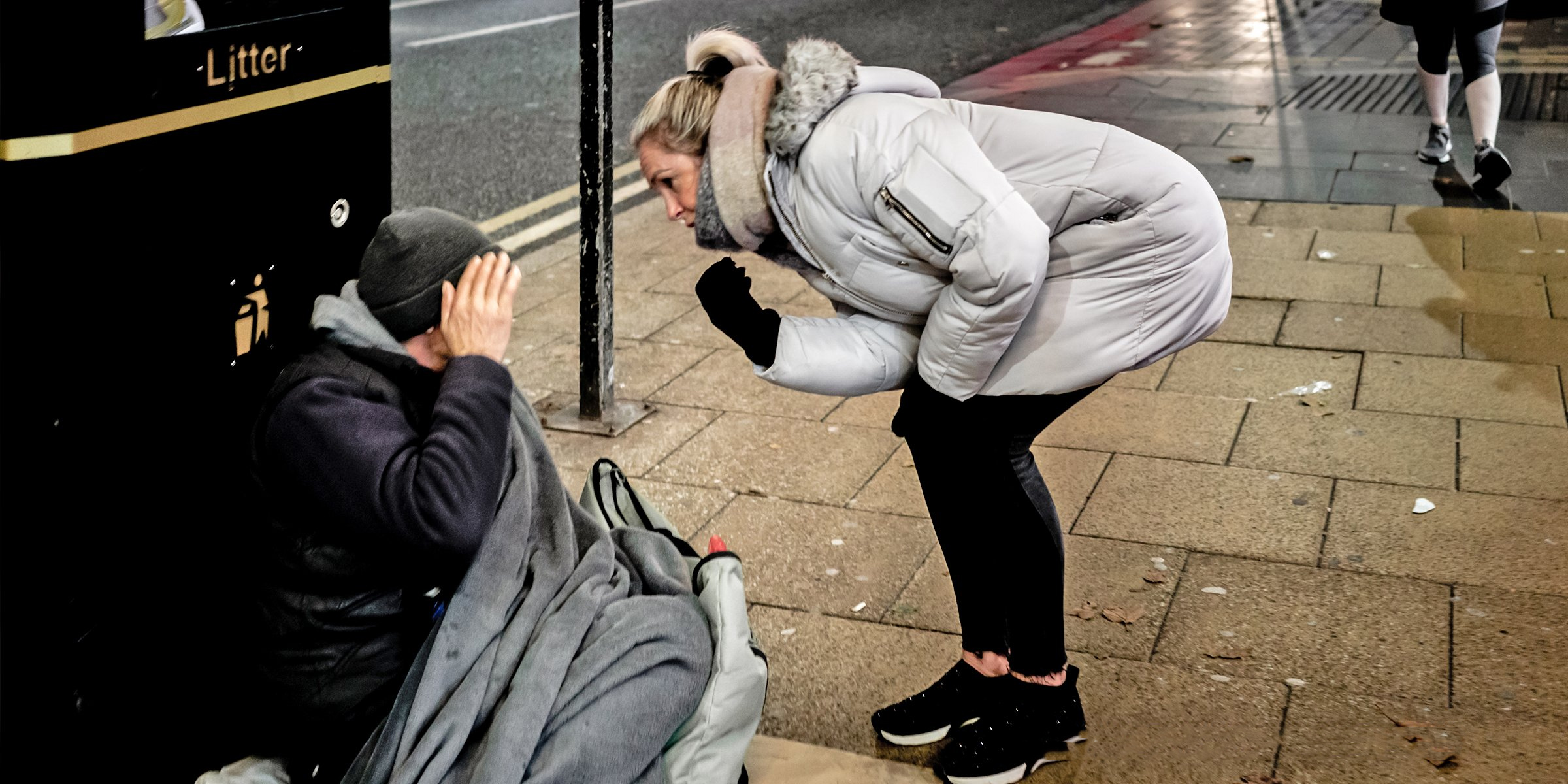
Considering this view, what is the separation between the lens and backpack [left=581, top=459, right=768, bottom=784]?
2.66 metres

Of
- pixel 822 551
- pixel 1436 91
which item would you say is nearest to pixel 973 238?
pixel 822 551

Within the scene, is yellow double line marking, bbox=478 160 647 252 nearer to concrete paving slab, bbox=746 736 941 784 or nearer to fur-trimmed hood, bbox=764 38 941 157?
concrete paving slab, bbox=746 736 941 784

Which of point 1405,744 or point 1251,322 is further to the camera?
point 1251,322

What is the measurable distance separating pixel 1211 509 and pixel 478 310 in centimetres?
245

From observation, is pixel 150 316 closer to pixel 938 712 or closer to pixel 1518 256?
pixel 938 712

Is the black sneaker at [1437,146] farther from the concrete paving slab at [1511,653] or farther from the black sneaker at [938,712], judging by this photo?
the black sneaker at [938,712]

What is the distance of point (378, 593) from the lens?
97.3 inches

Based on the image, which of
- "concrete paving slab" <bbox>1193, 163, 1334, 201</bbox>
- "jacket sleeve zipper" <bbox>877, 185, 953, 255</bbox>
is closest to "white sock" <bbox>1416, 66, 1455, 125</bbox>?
"concrete paving slab" <bbox>1193, 163, 1334, 201</bbox>

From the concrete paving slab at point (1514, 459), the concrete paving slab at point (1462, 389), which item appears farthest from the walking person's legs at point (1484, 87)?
the concrete paving slab at point (1514, 459)

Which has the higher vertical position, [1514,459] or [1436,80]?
[1436,80]

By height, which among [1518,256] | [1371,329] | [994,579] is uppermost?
[994,579]

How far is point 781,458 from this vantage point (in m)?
4.64

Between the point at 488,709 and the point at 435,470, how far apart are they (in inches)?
18.1

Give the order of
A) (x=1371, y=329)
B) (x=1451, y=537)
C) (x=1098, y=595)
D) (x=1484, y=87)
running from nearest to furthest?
1. (x=1098, y=595)
2. (x=1451, y=537)
3. (x=1371, y=329)
4. (x=1484, y=87)
